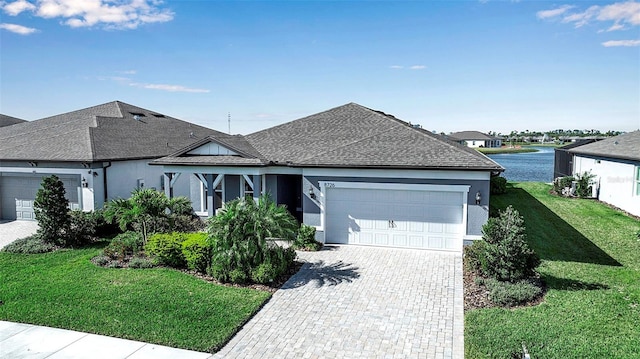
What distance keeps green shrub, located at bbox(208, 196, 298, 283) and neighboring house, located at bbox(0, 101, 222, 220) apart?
6927 mm

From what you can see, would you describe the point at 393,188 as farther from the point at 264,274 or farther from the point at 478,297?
the point at 264,274

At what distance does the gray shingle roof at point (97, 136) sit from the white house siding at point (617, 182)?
24.1m

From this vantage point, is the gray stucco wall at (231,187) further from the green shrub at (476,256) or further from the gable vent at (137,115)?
the gable vent at (137,115)

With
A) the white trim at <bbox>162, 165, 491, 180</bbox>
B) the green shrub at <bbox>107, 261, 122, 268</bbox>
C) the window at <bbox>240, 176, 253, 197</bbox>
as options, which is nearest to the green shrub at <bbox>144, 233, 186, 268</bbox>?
the green shrub at <bbox>107, 261, 122, 268</bbox>

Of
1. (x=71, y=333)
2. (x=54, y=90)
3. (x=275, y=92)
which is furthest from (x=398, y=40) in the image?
(x=54, y=90)

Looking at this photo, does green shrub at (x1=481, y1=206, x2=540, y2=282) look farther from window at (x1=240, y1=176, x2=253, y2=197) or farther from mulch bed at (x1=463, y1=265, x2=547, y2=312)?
window at (x1=240, y1=176, x2=253, y2=197)

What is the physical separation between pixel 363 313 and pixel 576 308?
461 centimetres

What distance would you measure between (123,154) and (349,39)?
41.5 ft

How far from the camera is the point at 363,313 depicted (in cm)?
887

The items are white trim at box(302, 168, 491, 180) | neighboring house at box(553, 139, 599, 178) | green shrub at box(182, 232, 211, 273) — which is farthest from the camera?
neighboring house at box(553, 139, 599, 178)

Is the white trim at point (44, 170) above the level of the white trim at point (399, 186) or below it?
above

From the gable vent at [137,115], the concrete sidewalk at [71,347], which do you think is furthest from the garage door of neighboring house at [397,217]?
the gable vent at [137,115]

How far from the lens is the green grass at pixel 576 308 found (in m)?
7.01

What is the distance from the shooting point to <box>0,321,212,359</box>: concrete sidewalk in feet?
23.4
